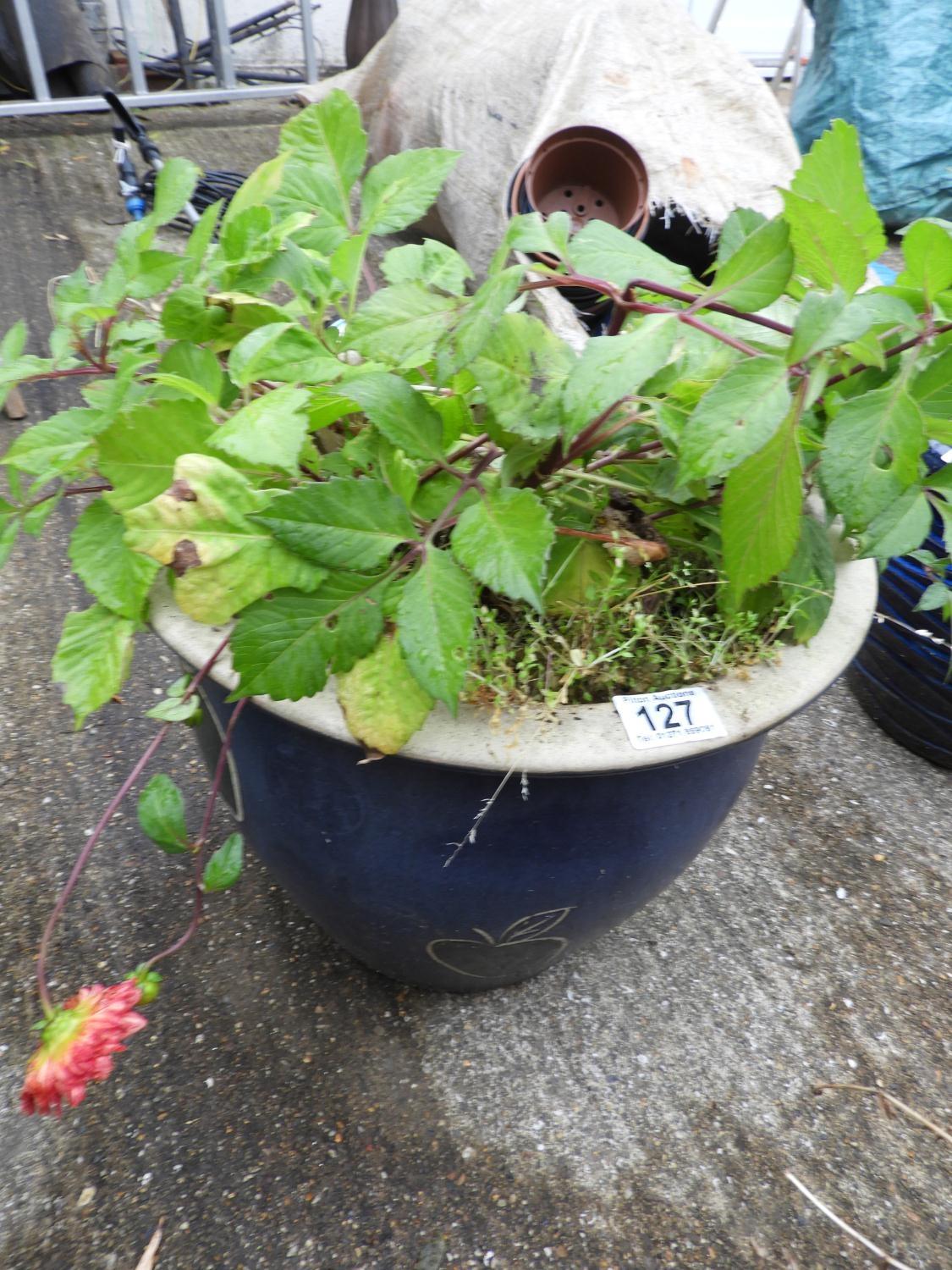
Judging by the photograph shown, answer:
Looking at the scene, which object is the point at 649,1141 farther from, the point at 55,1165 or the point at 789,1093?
the point at 55,1165

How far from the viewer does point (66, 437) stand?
841mm

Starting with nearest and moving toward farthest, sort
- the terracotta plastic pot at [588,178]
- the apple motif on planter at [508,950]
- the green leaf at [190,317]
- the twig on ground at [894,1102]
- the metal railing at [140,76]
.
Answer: the green leaf at [190,317] < the apple motif on planter at [508,950] < the twig on ground at [894,1102] < the terracotta plastic pot at [588,178] < the metal railing at [140,76]

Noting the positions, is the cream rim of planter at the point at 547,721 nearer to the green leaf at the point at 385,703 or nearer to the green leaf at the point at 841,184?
the green leaf at the point at 385,703

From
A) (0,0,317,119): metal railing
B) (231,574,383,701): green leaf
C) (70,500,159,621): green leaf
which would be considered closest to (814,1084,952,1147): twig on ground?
(231,574,383,701): green leaf

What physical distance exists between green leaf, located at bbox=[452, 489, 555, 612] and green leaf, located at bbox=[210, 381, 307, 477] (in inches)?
5.4

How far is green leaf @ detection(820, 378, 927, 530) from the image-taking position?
659mm

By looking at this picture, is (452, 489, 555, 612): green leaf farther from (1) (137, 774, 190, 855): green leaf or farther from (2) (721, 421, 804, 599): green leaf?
(1) (137, 774, 190, 855): green leaf

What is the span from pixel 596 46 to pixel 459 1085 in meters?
2.70

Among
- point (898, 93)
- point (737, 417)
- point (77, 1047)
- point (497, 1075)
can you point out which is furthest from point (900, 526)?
point (898, 93)

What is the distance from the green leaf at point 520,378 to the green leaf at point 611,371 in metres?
0.08

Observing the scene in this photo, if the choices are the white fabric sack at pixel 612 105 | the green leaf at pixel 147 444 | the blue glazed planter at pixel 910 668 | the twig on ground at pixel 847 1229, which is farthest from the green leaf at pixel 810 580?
the white fabric sack at pixel 612 105

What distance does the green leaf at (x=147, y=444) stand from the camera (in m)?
0.75

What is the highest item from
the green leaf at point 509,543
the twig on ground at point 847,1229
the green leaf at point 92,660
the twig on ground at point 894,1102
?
the green leaf at point 509,543

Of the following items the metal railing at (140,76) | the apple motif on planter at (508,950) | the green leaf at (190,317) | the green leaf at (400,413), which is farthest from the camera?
the metal railing at (140,76)
